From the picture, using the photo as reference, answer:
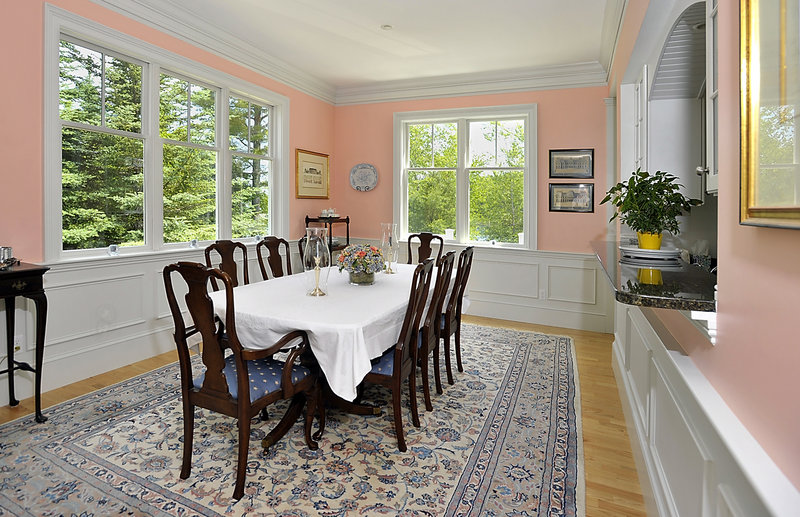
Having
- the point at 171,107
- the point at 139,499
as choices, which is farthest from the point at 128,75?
the point at 139,499

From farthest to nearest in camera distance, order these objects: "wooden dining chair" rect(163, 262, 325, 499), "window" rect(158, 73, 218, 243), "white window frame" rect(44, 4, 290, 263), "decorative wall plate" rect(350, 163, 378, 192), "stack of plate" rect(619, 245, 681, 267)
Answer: "decorative wall plate" rect(350, 163, 378, 192) → "window" rect(158, 73, 218, 243) → "white window frame" rect(44, 4, 290, 263) → "stack of plate" rect(619, 245, 681, 267) → "wooden dining chair" rect(163, 262, 325, 499)

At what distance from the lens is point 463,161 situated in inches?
222

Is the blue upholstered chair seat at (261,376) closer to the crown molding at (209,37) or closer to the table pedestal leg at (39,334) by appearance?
the table pedestal leg at (39,334)

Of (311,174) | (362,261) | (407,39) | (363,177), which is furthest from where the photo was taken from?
(363,177)

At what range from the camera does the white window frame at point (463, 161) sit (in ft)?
17.3

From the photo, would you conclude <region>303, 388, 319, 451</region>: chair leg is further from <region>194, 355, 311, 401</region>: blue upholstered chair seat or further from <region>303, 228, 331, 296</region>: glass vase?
<region>303, 228, 331, 296</region>: glass vase

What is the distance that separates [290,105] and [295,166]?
701 millimetres

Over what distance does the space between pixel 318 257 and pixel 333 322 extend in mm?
627

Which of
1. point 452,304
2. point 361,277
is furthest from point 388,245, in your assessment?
point 452,304

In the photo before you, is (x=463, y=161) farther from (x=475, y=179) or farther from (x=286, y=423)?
(x=286, y=423)

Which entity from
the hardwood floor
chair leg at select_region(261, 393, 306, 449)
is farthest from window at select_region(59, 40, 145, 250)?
chair leg at select_region(261, 393, 306, 449)

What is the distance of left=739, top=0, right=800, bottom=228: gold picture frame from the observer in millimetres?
727

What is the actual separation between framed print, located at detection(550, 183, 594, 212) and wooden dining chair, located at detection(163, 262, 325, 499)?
3812mm

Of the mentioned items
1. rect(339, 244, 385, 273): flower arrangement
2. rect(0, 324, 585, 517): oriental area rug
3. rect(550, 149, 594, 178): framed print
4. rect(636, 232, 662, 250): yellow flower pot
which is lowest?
rect(0, 324, 585, 517): oriental area rug
